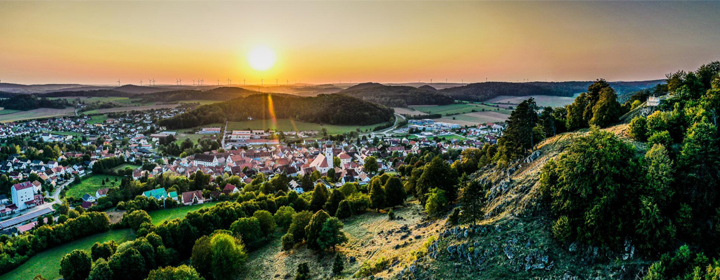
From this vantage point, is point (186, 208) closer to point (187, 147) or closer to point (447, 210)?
point (447, 210)

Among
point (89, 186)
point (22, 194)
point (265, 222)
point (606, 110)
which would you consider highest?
point (606, 110)

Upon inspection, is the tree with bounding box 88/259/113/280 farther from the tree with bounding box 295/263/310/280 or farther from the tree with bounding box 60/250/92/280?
the tree with bounding box 295/263/310/280

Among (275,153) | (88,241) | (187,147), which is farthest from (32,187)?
(275,153)

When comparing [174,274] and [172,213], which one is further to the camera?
[172,213]

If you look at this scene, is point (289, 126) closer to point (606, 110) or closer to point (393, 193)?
point (393, 193)

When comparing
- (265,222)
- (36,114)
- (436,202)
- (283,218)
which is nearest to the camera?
(436,202)

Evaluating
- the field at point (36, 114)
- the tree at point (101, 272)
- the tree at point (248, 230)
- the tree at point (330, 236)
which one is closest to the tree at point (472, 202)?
the tree at point (330, 236)

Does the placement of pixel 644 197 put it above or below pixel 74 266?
above

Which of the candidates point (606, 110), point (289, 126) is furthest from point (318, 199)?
point (289, 126)
